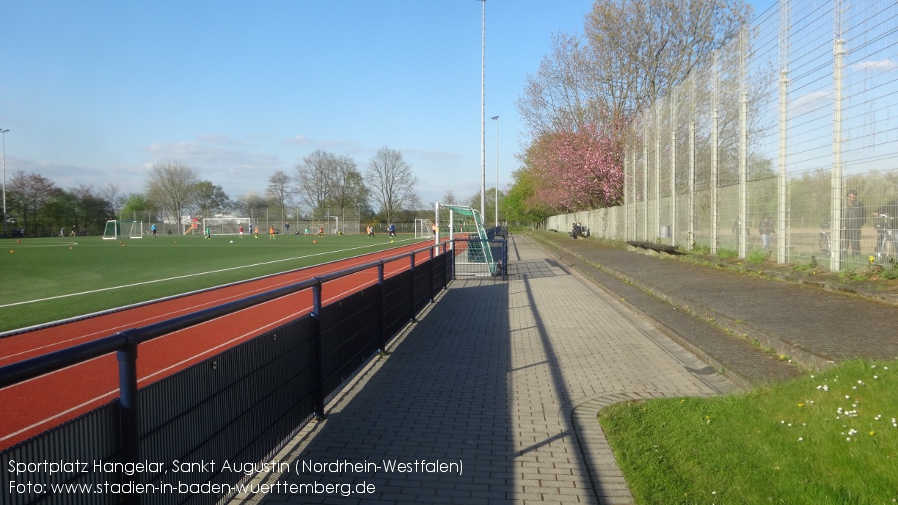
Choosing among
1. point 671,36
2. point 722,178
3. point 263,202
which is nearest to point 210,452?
point 722,178

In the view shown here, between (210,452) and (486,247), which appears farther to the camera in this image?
(486,247)

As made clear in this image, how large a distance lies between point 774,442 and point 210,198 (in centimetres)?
11381

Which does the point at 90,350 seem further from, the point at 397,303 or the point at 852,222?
the point at 852,222

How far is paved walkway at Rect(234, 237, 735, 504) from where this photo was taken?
13.8 ft

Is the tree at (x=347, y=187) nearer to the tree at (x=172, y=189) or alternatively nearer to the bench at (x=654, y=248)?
the tree at (x=172, y=189)

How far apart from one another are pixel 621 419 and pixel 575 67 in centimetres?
3716

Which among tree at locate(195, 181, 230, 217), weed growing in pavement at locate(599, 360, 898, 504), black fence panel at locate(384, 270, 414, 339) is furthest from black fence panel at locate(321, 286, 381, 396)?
tree at locate(195, 181, 230, 217)

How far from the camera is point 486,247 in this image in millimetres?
20219

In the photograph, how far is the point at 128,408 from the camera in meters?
2.83

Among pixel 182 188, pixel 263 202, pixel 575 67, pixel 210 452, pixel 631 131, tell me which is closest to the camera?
pixel 210 452

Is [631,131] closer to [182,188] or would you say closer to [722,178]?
[722,178]

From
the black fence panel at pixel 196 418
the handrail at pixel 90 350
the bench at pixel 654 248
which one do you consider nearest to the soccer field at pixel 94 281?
the black fence panel at pixel 196 418

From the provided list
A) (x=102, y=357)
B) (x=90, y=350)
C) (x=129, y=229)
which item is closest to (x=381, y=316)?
(x=102, y=357)

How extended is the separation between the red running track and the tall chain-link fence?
9528 millimetres
